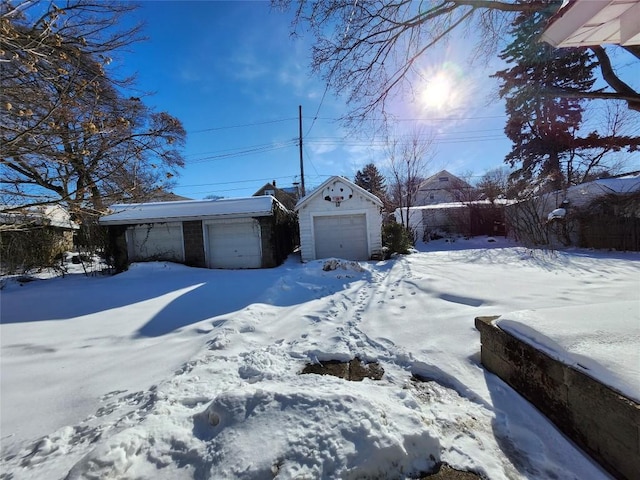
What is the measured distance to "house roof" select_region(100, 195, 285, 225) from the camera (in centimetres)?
1099

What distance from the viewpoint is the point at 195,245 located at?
11.4m

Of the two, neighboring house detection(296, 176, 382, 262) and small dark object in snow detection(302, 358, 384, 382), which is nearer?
small dark object in snow detection(302, 358, 384, 382)

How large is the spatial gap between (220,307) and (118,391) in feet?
8.78

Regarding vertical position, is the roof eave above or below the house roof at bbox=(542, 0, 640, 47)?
below

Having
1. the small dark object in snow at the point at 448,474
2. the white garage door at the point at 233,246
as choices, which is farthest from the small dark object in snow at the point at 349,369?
the white garage door at the point at 233,246

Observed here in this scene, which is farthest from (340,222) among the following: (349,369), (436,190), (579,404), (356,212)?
(436,190)

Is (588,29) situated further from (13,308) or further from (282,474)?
(13,308)

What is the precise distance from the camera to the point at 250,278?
26.5 ft

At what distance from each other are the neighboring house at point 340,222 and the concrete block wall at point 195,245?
13.3 feet

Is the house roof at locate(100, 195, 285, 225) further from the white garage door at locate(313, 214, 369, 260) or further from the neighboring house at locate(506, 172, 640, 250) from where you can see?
the neighboring house at locate(506, 172, 640, 250)

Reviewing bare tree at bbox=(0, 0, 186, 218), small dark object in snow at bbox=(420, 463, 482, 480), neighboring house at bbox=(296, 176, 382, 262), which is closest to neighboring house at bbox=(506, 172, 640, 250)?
neighboring house at bbox=(296, 176, 382, 262)

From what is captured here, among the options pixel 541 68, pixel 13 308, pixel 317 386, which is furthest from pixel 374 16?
pixel 13 308

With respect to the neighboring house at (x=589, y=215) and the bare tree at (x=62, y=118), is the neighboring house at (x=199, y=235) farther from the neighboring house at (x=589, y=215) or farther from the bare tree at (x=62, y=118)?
the neighboring house at (x=589, y=215)

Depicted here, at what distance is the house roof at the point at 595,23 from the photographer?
215 cm
